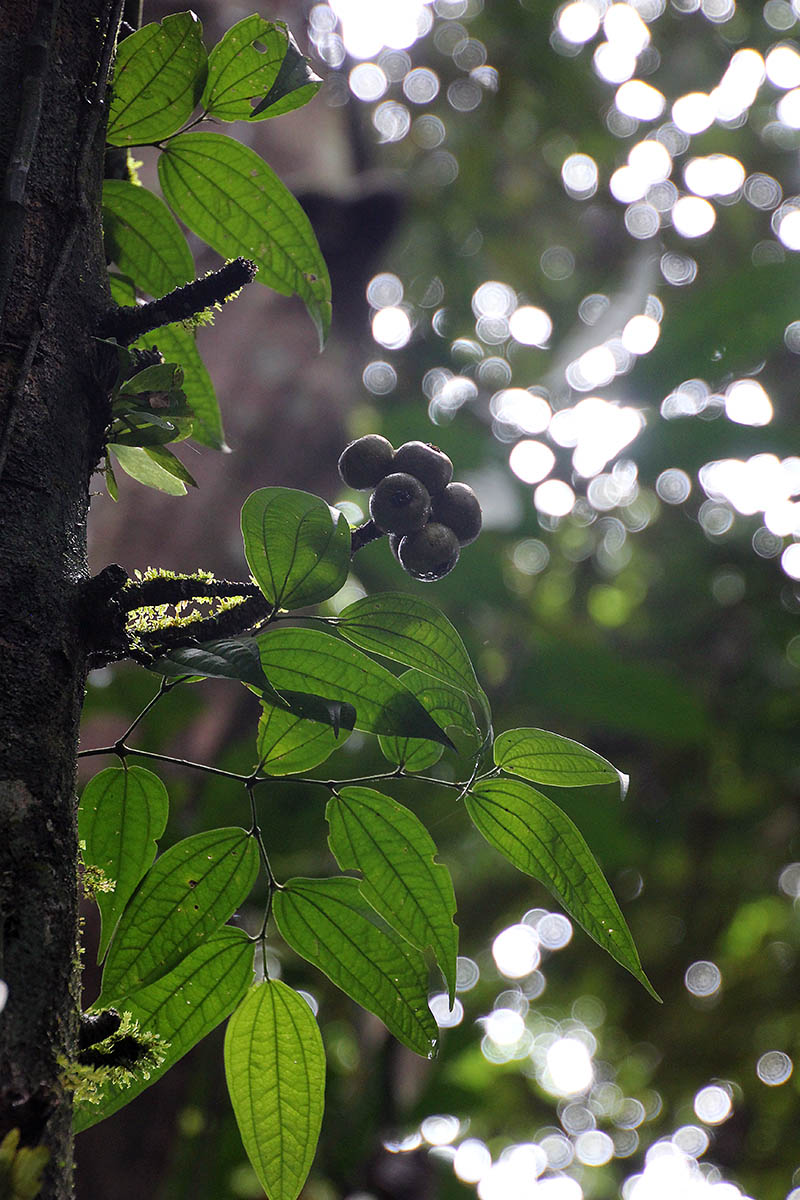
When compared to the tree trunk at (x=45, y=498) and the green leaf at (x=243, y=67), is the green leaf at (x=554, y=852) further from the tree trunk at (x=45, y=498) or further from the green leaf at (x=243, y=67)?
the green leaf at (x=243, y=67)

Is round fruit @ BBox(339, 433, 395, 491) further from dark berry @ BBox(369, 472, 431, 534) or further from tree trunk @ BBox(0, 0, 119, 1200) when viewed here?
tree trunk @ BBox(0, 0, 119, 1200)

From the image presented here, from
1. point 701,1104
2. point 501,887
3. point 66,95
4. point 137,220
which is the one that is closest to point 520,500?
point 501,887

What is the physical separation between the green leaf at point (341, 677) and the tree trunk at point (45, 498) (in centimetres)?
15

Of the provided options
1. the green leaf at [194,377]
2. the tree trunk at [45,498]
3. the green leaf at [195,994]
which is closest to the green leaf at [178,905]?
the green leaf at [195,994]

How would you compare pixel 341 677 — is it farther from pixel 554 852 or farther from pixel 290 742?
pixel 554 852

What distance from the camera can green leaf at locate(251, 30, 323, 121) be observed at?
0.85 metres


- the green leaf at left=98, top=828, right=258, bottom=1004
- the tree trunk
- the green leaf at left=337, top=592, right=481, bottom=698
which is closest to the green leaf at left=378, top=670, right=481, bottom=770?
the green leaf at left=337, top=592, right=481, bottom=698

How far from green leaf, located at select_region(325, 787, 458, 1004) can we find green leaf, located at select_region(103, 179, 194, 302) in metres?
0.55

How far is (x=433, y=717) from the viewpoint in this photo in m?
0.78

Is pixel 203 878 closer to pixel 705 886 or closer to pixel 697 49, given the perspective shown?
pixel 705 886

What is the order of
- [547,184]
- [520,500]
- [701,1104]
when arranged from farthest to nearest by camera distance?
[547,184], [701,1104], [520,500]

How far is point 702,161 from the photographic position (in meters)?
4.08

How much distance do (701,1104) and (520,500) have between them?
8.51ft

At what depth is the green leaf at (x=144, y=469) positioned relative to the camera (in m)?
0.91
